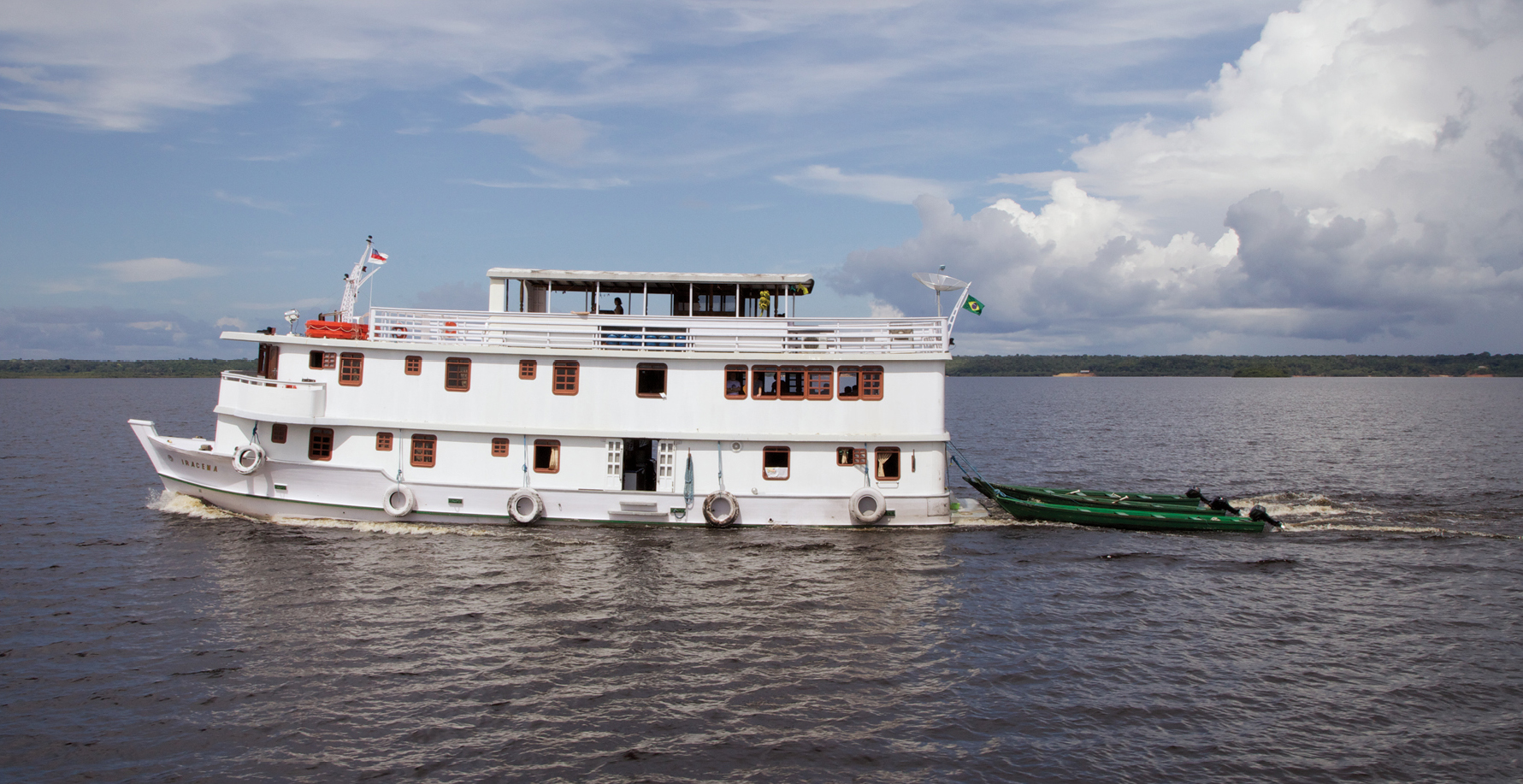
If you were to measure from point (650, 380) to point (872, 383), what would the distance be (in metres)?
6.16

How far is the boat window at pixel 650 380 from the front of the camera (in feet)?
72.2

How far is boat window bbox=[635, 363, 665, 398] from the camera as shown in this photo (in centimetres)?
2202

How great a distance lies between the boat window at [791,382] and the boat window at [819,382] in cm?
25

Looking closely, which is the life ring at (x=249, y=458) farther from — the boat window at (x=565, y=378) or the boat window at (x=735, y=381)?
the boat window at (x=735, y=381)

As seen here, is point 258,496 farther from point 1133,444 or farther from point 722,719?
point 1133,444

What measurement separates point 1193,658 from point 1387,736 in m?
3.07

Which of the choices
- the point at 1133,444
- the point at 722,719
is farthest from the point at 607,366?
the point at 1133,444

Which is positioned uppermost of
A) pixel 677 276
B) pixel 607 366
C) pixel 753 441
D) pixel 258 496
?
pixel 677 276

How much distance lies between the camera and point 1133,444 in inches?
2024

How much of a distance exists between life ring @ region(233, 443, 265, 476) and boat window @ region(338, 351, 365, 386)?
8.85 ft

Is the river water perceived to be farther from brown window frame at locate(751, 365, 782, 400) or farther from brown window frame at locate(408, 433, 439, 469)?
brown window frame at locate(751, 365, 782, 400)

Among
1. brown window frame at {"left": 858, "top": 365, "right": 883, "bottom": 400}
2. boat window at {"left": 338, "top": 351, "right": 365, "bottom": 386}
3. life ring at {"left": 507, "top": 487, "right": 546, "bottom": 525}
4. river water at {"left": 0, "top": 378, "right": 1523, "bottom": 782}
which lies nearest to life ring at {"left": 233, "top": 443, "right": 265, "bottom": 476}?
river water at {"left": 0, "top": 378, "right": 1523, "bottom": 782}

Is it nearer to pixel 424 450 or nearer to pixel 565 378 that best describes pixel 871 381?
pixel 565 378

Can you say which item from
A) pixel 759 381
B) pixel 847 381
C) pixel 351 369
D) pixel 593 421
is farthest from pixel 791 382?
pixel 351 369
